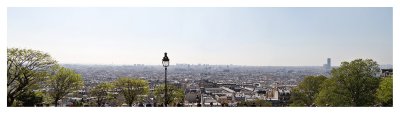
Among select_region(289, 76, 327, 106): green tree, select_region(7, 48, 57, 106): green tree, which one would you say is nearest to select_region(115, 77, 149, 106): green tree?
select_region(7, 48, 57, 106): green tree

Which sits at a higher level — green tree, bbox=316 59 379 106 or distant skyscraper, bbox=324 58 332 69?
distant skyscraper, bbox=324 58 332 69

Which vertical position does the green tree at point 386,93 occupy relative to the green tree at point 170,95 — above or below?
above

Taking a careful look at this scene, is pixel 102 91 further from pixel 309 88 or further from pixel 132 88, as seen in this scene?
pixel 309 88

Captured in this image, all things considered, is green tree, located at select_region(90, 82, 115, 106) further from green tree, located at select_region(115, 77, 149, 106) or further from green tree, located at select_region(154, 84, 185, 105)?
green tree, located at select_region(154, 84, 185, 105)

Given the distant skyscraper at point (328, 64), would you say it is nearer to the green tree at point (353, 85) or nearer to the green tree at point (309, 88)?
the green tree at point (309, 88)

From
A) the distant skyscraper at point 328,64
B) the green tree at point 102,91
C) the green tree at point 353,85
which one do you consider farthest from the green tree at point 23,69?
the distant skyscraper at point 328,64
